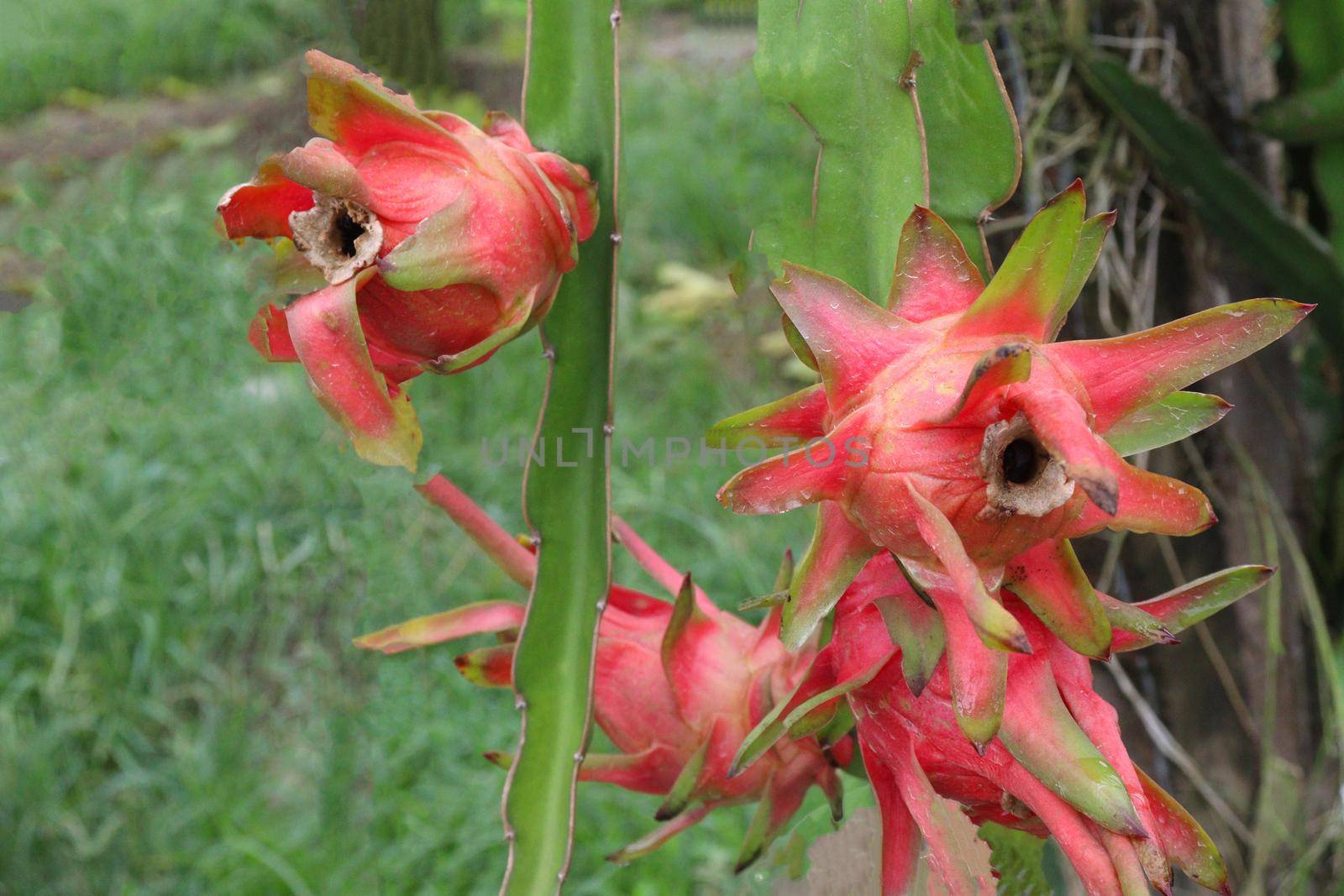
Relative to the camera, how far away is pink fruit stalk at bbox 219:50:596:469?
34cm

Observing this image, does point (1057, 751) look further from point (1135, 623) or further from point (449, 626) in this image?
point (449, 626)

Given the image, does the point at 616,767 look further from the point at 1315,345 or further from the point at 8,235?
the point at 8,235

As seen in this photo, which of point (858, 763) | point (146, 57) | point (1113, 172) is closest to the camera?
point (858, 763)

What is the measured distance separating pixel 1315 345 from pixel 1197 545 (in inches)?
9.7

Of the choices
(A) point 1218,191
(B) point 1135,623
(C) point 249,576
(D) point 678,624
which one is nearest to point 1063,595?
(B) point 1135,623

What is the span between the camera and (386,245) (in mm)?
345

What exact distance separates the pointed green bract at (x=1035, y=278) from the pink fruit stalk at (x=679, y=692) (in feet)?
0.51

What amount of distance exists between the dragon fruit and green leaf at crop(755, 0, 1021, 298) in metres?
0.08

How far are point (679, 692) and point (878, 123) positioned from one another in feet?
0.75

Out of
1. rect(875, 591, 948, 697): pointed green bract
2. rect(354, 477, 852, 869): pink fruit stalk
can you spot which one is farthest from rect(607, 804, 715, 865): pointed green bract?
rect(875, 591, 948, 697): pointed green bract

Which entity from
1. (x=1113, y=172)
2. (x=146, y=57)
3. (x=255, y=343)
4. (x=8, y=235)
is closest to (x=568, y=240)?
(x=255, y=343)

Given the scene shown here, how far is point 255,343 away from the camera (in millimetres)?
376

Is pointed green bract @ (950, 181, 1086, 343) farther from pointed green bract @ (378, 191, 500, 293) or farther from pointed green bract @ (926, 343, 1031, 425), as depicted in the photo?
pointed green bract @ (378, 191, 500, 293)

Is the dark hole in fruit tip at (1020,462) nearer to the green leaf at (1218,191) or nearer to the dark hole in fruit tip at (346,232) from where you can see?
the dark hole in fruit tip at (346,232)
